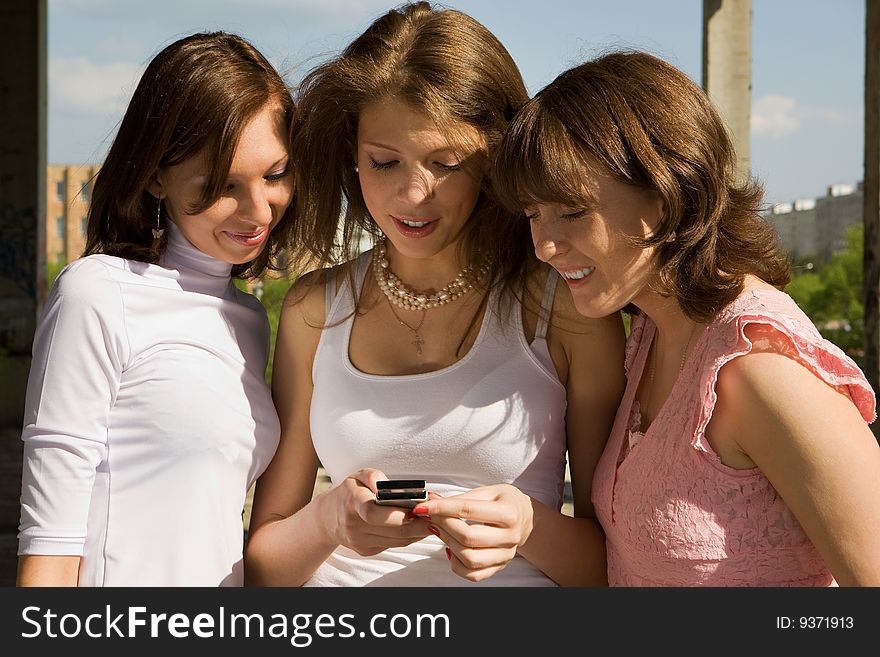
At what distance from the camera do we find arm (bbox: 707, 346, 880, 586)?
1866 millimetres

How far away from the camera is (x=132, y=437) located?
2.24 metres

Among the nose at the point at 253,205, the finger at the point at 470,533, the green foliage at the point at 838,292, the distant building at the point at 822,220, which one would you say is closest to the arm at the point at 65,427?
the nose at the point at 253,205

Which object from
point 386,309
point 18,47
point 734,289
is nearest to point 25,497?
point 386,309

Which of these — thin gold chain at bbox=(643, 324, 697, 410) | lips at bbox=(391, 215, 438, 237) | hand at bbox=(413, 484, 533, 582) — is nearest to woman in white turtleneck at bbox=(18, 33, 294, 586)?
lips at bbox=(391, 215, 438, 237)

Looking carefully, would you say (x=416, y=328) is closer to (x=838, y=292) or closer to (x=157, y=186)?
(x=157, y=186)

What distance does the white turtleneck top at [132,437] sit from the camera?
2.15 m

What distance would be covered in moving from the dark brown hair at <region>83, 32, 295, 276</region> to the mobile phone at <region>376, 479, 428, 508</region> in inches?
32.4

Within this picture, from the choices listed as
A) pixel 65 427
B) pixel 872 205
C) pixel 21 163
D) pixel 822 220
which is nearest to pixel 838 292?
pixel 872 205

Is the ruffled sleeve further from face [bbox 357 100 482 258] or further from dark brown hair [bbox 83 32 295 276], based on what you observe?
dark brown hair [bbox 83 32 295 276]

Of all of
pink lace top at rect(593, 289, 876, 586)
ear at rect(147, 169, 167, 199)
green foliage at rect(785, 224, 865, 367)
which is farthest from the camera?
green foliage at rect(785, 224, 865, 367)

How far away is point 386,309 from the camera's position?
2.64m

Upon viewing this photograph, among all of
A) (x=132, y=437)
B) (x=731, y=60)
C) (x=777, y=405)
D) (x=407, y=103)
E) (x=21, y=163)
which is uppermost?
(x=731, y=60)

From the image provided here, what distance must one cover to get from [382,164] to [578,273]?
544mm
